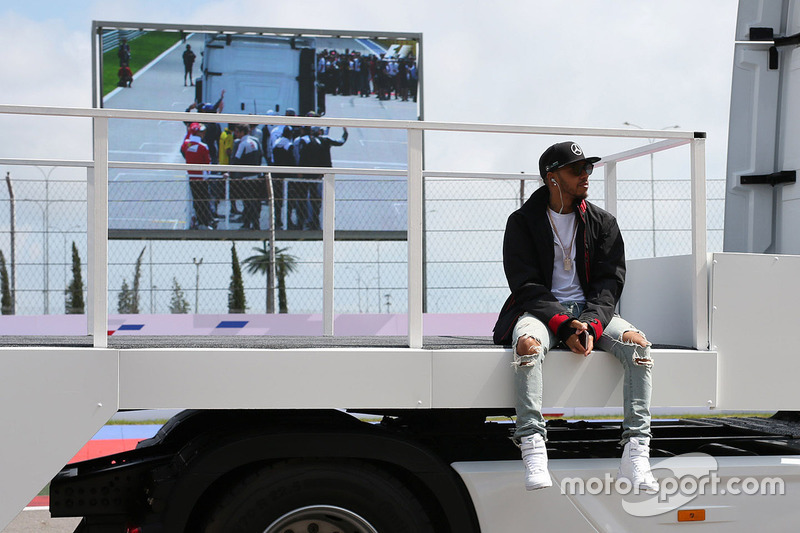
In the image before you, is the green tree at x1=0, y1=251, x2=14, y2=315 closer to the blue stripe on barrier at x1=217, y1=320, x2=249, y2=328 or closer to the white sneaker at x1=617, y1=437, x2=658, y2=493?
the blue stripe on barrier at x1=217, y1=320, x2=249, y2=328

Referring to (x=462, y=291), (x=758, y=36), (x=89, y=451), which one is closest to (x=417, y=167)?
(x=758, y=36)

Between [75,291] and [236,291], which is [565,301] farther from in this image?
[75,291]

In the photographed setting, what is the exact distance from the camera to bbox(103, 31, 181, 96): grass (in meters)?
22.4

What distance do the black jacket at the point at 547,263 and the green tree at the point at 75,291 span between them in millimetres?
9554

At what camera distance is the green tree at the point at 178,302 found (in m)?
12.3

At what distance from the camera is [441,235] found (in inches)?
428

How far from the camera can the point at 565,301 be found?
3521 millimetres

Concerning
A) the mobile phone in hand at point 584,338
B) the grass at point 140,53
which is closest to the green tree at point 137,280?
the mobile phone in hand at point 584,338

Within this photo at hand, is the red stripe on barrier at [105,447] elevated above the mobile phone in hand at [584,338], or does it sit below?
below

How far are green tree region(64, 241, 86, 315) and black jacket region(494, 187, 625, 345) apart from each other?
9.55 m

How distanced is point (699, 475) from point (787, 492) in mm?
419

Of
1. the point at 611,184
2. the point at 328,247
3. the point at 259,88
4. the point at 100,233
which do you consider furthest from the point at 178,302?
the point at 259,88

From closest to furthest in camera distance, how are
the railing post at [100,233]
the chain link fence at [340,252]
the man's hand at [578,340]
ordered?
the railing post at [100,233] < the man's hand at [578,340] < the chain link fence at [340,252]

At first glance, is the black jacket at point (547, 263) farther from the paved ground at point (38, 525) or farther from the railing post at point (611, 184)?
the paved ground at point (38, 525)
